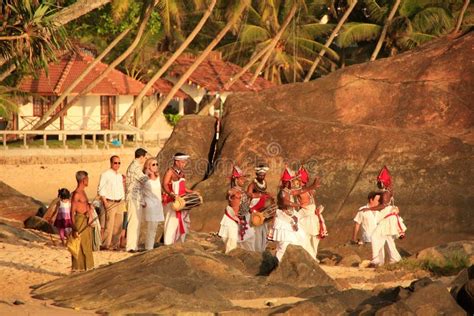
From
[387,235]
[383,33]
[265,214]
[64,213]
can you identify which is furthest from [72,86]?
[265,214]

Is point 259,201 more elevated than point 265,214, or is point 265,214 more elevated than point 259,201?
point 259,201

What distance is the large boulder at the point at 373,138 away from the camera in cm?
2047

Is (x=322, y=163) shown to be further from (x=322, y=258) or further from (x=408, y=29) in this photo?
(x=408, y=29)

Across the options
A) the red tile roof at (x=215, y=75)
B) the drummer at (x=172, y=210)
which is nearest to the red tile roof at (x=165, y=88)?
the red tile roof at (x=215, y=75)

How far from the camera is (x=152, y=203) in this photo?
58.6 feet

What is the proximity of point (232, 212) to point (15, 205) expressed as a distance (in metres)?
7.29

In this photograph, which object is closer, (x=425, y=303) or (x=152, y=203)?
(x=425, y=303)

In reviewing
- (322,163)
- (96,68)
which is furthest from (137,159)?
(96,68)

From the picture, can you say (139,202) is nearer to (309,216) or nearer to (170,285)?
(309,216)

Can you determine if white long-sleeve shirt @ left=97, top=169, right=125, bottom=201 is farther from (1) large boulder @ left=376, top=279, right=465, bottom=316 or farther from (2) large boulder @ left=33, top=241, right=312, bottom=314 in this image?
(1) large boulder @ left=376, top=279, right=465, bottom=316

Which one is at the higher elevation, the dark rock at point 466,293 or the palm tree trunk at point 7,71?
the palm tree trunk at point 7,71

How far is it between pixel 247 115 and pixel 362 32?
2917 cm

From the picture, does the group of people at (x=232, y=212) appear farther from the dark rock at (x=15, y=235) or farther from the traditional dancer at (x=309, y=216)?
the dark rock at (x=15, y=235)

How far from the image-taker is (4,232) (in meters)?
19.7
